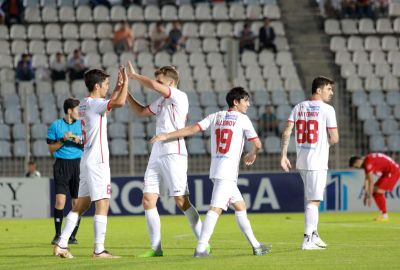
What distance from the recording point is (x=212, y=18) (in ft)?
113

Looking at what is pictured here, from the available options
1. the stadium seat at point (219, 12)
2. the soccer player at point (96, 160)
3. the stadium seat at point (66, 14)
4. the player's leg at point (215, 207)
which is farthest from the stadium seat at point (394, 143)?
the soccer player at point (96, 160)

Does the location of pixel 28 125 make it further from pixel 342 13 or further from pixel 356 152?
pixel 342 13

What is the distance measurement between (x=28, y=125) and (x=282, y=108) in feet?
20.2

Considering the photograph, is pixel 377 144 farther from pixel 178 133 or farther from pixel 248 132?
pixel 178 133

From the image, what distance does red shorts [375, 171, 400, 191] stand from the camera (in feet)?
76.1

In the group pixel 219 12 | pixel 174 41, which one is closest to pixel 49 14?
pixel 174 41

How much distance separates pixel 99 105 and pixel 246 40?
19470 millimetres

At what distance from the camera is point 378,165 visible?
23219mm

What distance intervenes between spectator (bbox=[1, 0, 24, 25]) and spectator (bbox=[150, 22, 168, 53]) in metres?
3.91

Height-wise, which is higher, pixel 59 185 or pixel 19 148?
pixel 19 148

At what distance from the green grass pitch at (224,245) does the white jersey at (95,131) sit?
46.6 inches

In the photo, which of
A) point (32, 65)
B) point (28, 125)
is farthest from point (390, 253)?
point (32, 65)

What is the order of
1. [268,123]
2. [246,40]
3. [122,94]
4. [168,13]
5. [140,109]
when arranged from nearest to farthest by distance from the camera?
[122,94] < [140,109] < [268,123] < [246,40] < [168,13]

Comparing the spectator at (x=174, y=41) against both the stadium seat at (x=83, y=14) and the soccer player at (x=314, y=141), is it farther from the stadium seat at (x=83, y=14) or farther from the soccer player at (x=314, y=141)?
the soccer player at (x=314, y=141)
